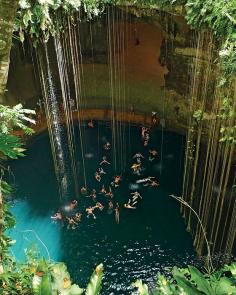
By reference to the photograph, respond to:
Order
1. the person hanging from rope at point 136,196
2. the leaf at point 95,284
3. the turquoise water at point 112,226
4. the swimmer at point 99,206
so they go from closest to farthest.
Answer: the leaf at point 95,284 → the turquoise water at point 112,226 → the swimmer at point 99,206 → the person hanging from rope at point 136,196

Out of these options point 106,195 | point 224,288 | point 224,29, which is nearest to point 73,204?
point 106,195

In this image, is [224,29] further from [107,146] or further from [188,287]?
[107,146]

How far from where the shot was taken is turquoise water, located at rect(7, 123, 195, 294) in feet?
21.3

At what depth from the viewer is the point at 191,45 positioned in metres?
8.52

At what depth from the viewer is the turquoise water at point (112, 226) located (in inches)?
255

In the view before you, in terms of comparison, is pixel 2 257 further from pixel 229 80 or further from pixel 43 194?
pixel 43 194

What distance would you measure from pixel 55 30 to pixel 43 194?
11.7 ft

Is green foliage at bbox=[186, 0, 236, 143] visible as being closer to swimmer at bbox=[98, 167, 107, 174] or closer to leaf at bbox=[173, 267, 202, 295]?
leaf at bbox=[173, 267, 202, 295]

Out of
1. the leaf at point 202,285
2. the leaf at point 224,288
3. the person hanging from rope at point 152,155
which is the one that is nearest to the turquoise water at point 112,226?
the person hanging from rope at point 152,155

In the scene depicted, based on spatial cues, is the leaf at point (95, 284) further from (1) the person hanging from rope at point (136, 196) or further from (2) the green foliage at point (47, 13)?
(1) the person hanging from rope at point (136, 196)

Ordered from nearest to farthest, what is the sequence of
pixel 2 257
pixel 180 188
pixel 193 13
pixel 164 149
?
pixel 2 257
pixel 193 13
pixel 180 188
pixel 164 149

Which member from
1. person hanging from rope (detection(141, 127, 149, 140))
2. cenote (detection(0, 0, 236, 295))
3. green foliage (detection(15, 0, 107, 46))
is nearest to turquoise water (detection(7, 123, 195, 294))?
cenote (detection(0, 0, 236, 295))

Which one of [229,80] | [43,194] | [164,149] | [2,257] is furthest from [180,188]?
[2,257]

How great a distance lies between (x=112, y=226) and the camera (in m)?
7.39
